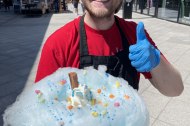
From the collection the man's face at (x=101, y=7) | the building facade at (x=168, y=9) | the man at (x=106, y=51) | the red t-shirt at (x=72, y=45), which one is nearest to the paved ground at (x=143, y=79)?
the building facade at (x=168, y=9)

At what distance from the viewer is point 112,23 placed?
1.80 m

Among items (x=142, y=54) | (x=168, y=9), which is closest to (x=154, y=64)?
(x=142, y=54)

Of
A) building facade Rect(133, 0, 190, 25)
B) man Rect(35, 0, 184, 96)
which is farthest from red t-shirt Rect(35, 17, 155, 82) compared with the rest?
building facade Rect(133, 0, 190, 25)

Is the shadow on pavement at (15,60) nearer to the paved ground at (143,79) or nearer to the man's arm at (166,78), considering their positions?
the paved ground at (143,79)

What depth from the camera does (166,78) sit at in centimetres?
169

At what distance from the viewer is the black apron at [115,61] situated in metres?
1.63

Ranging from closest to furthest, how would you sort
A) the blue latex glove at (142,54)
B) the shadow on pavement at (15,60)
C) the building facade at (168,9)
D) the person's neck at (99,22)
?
the blue latex glove at (142,54) < the person's neck at (99,22) < the shadow on pavement at (15,60) < the building facade at (168,9)

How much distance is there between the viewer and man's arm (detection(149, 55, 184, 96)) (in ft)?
5.47

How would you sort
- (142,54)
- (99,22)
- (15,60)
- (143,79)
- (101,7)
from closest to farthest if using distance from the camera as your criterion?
(142,54) < (101,7) < (99,22) < (143,79) < (15,60)

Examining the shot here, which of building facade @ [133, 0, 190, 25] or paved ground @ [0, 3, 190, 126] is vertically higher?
building facade @ [133, 0, 190, 25]

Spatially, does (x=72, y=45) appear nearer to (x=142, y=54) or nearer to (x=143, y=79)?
(x=142, y=54)

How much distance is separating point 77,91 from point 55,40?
0.56 m

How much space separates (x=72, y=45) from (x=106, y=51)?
24cm

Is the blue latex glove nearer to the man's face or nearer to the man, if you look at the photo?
the man
